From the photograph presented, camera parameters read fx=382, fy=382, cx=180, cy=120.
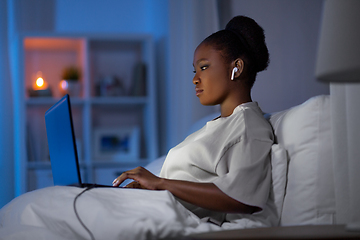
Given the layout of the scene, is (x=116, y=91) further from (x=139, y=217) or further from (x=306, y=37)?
(x=139, y=217)

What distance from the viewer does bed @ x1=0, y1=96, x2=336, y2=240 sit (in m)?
0.82

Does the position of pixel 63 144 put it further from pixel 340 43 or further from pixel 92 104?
pixel 92 104

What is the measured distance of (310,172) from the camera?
1.00 m

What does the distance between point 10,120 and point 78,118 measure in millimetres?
575

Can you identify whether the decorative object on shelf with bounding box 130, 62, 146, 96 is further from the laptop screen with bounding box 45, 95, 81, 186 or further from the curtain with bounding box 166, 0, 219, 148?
the laptop screen with bounding box 45, 95, 81, 186

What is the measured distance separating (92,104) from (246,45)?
2.20 metres

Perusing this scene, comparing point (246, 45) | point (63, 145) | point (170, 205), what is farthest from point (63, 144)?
point (246, 45)

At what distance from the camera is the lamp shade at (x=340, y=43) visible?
2.12 feet

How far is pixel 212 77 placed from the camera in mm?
1305

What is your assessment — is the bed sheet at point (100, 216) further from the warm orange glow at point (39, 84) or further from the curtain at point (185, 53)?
the warm orange glow at point (39, 84)

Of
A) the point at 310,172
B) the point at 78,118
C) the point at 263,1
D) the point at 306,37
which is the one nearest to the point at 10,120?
the point at 78,118

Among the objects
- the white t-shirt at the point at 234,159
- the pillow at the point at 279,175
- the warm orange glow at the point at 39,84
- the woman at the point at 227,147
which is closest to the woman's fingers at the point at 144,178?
the woman at the point at 227,147

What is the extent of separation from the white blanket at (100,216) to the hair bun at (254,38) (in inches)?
A: 22.7

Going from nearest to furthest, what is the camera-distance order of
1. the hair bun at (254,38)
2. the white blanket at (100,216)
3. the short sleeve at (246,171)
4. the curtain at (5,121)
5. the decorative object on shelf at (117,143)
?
1. the white blanket at (100,216)
2. the short sleeve at (246,171)
3. the hair bun at (254,38)
4. the curtain at (5,121)
5. the decorative object on shelf at (117,143)
